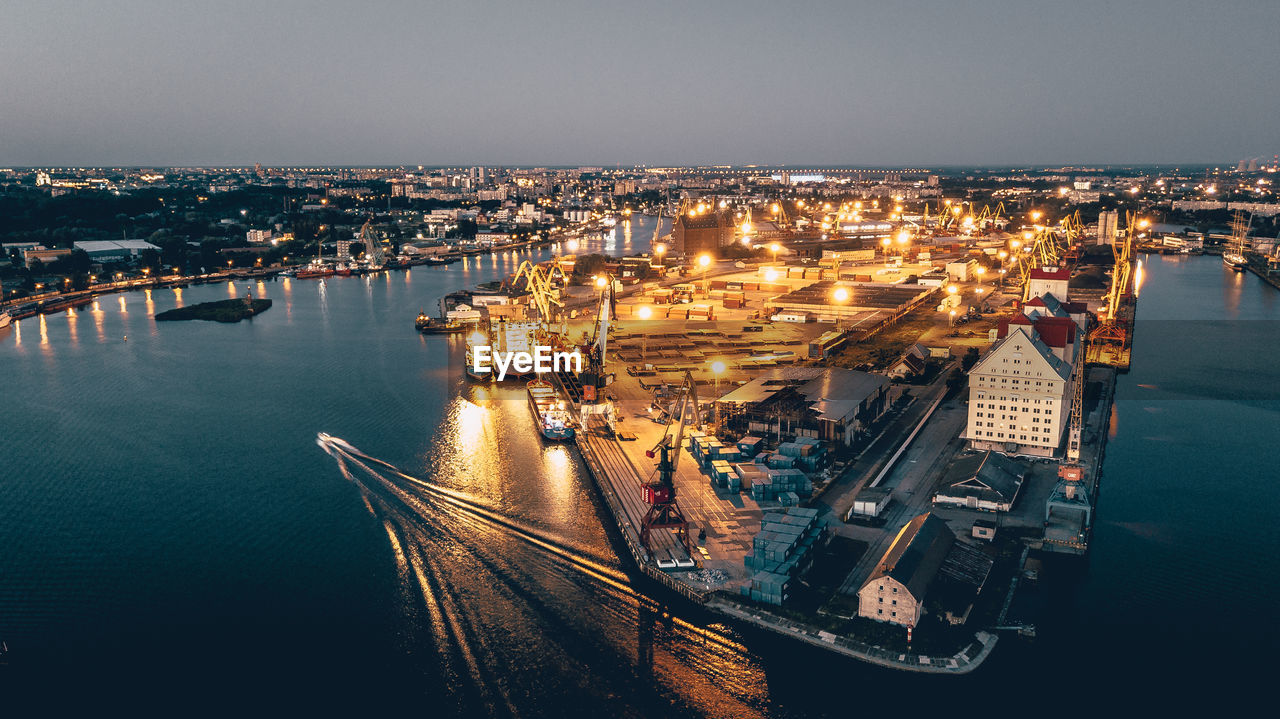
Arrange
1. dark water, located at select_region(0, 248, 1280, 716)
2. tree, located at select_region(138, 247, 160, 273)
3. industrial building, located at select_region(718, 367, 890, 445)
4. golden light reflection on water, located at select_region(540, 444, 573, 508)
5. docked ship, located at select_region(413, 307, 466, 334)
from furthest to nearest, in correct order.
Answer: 1. tree, located at select_region(138, 247, 160, 273)
2. docked ship, located at select_region(413, 307, 466, 334)
3. industrial building, located at select_region(718, 367, 890, 445)
4. golden light reflection on water, located at select_region(540, 444, 573, 508)
5. dark water, located at select_region(0, 248, 1280, 716)

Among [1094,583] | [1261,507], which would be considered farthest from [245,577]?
[1261,507]

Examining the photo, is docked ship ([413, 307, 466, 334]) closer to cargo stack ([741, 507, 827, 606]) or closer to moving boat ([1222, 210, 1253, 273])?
cargo stack ([741, 507, 827, 606])

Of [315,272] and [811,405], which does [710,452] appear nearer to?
[811,405]

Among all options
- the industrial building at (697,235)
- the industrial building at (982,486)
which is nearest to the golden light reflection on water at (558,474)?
the industrial building at (982,486)

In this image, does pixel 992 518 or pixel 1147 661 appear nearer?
pixel 1147 661

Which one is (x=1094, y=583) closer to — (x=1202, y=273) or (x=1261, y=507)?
(x=1261, y=507)

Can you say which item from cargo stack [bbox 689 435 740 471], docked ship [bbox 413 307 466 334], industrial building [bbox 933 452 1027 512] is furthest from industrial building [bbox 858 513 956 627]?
docked ship [bbox 413 307 466 334]

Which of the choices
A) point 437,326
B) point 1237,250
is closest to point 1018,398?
point 437,326
